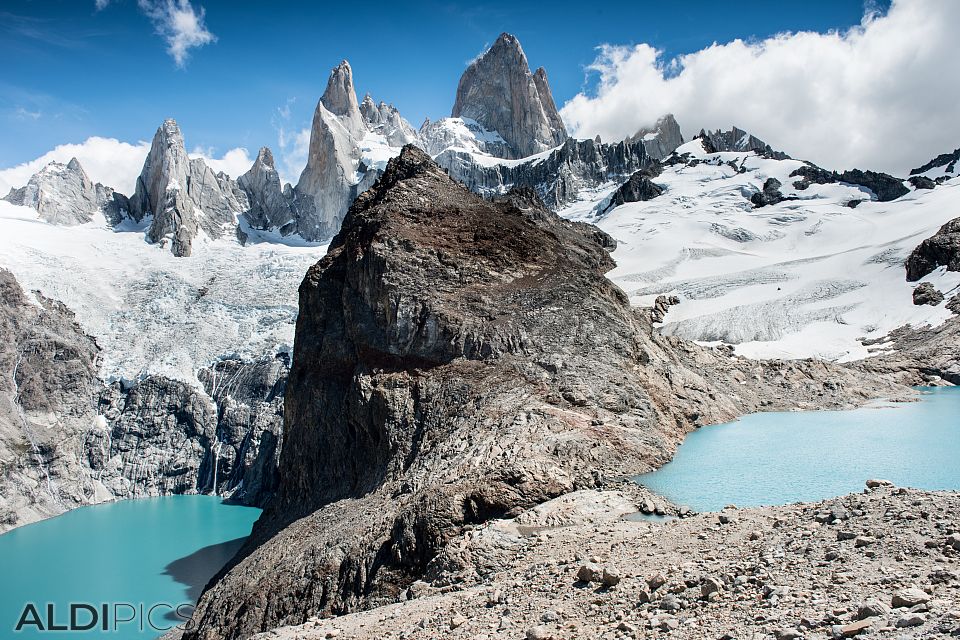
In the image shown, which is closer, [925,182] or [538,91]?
[925,182]

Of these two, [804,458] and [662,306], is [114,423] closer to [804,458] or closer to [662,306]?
[804,458]

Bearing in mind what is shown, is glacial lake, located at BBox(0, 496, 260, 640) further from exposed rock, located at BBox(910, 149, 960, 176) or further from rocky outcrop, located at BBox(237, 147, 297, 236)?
exposed rock, located at BBox(910, 149, 960, 176)

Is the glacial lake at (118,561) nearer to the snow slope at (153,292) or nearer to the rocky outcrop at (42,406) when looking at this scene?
the rocky outcrop at (42,406)

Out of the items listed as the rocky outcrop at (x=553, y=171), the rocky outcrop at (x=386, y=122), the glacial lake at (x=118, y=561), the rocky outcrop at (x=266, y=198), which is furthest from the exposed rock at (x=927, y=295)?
the rocky outcrop at (x=386, y=122)

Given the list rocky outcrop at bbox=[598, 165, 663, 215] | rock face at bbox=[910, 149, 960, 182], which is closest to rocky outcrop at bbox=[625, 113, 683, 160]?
rocky outcrop at bbox=[598, 165, 663, 215]

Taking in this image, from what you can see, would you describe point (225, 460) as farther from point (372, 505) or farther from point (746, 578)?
point (746, 578)

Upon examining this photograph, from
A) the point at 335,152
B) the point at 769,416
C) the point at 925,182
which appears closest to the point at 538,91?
the point at 335,152
